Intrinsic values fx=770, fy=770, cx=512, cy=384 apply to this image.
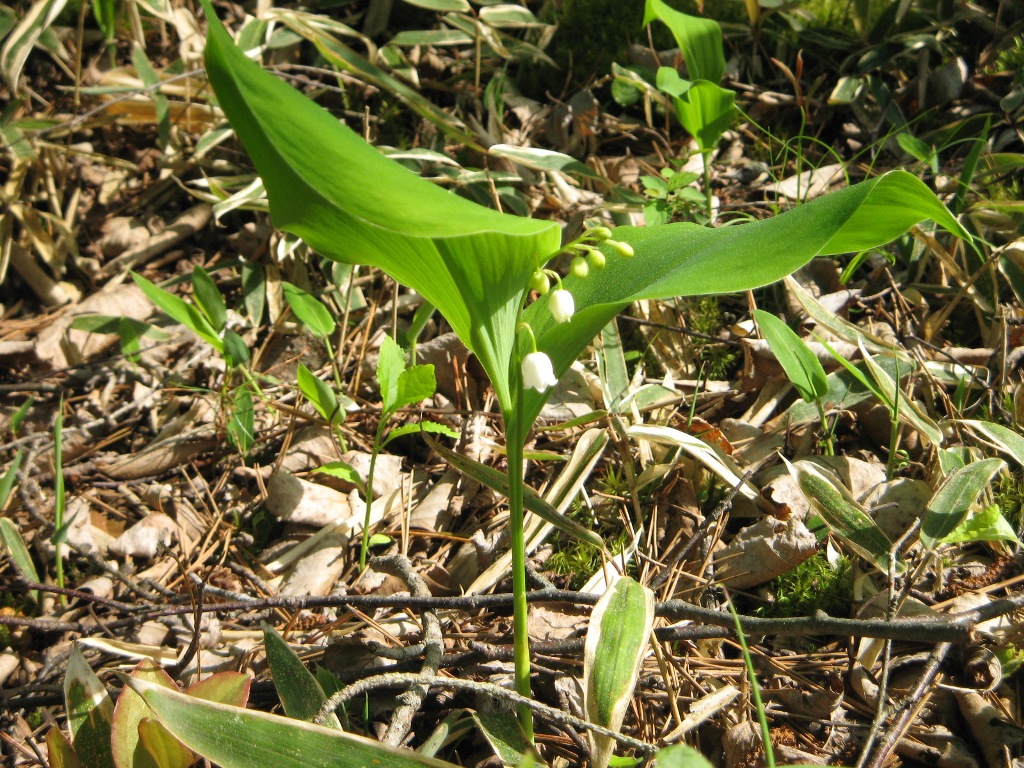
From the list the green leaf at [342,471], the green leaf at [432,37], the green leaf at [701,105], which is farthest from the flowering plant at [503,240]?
the green leaf at [432,37]

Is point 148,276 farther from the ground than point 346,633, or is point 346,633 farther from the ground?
point 148,276

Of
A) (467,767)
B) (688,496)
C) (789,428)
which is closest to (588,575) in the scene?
(688,496)

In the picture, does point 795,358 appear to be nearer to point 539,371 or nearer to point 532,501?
point 532,501

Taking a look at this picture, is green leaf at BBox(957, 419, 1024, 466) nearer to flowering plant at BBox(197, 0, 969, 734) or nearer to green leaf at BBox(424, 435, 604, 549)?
flowering plant at BBox(197, 0, 969, 734)

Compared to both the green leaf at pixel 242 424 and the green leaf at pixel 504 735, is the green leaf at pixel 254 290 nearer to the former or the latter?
the green leaf at pixel 242 424

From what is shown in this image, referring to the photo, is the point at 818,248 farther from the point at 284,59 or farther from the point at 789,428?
the point at 284,59

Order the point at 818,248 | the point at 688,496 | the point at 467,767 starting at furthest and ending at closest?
the point at 688,496 → the point at 467,767 → the point at 818,248

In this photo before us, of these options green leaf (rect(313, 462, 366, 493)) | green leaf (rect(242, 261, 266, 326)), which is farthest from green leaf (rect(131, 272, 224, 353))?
green leaf (rect(313, 462, 366, 493))

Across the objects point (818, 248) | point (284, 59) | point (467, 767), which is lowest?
point (467, 767)
